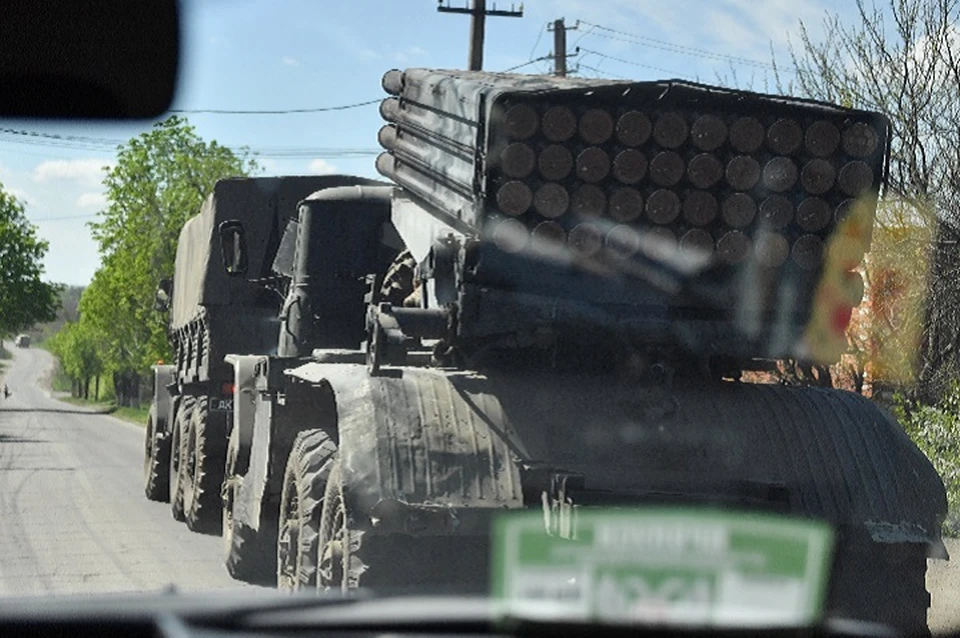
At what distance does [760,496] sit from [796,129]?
1.67 meters

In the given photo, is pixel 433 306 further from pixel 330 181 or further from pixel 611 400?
pixel 330 181

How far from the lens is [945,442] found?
1232cm

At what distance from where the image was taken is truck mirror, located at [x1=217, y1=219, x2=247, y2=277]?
39.9ft

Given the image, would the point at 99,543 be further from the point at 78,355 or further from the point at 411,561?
the point at 78,355

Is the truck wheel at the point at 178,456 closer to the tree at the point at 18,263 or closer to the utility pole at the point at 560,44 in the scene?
the tree at the point at 18,263

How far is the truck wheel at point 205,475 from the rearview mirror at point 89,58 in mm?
10057

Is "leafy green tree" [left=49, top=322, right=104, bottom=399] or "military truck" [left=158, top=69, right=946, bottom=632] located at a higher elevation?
"military truck" [left=158, top=69, right=946, bottom=632]

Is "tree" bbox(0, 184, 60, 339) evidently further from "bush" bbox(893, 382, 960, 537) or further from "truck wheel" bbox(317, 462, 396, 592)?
"bush" bbox(893, 382, 960, 537)

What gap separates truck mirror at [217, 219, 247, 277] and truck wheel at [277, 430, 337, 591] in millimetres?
4079

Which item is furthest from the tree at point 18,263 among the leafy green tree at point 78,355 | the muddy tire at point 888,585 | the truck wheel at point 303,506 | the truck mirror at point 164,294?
the leafy green tree at point 78,355

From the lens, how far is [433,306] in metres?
7.08

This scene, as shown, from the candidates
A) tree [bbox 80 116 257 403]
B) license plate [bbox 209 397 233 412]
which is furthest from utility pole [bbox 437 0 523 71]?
license plate [bbox 209 397 233 412]

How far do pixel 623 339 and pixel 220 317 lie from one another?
8.08m

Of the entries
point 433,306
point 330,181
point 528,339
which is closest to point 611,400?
point 528,339
